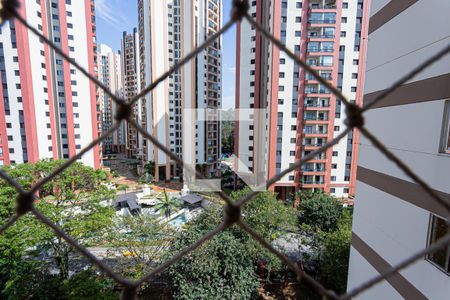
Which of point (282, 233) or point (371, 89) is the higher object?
point (371, 89)

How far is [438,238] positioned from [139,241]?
19.6 ft

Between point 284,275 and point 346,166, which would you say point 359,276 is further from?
point 346,166

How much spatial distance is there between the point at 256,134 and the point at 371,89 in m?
10.6

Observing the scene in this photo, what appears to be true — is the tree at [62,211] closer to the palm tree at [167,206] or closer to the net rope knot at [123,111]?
the palm tree at [167,206]

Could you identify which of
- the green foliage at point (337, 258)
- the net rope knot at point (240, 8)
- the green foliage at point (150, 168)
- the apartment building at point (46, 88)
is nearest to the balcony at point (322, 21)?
the green foliage at point (337, 258)

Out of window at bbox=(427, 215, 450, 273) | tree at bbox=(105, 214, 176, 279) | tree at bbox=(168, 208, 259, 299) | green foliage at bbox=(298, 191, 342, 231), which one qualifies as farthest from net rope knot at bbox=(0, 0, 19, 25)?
green foliage at bbox=(298, 191, 342, 231)

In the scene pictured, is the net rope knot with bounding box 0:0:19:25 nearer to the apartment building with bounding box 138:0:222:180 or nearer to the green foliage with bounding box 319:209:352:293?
the green foliage with bounding box 319:209:352:293

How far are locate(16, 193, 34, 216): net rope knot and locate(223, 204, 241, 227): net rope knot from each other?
570mm

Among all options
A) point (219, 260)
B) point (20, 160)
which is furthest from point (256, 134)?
point (20, 160)

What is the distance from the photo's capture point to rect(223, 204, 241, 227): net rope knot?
0.63 m

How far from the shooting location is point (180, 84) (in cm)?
1620

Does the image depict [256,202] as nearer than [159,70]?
Yes

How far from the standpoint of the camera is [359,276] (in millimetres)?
2453

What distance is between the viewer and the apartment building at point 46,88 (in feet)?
35.7
